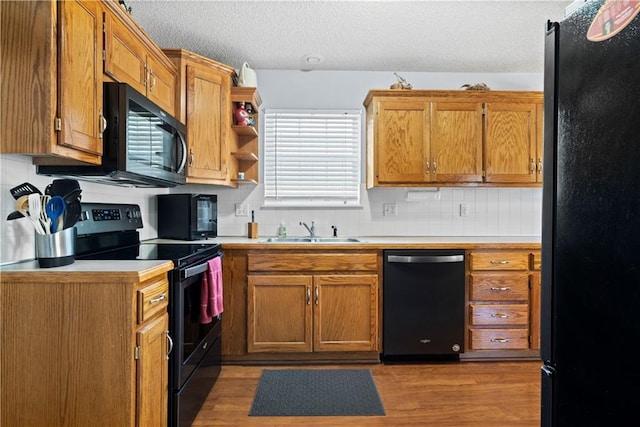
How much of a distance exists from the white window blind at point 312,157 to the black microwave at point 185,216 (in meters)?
0.57

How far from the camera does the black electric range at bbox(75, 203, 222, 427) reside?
1.74 meters

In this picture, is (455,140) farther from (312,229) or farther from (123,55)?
(123,55)

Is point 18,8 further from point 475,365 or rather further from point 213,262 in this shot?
point 475,365

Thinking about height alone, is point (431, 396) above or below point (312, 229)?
below

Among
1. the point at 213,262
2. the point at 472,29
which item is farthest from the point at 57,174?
the point at 472,29

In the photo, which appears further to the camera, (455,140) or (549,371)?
(455,140)

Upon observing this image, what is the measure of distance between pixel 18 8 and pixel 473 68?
3.12 m

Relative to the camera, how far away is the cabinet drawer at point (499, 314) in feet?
8.77

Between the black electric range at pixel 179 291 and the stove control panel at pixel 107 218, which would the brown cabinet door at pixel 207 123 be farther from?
the black electric range at pixel 179 291

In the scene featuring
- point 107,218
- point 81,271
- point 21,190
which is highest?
point 21,190

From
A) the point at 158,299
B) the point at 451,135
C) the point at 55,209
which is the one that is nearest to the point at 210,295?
the point at 158,299

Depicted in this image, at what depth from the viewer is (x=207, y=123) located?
9.00ft

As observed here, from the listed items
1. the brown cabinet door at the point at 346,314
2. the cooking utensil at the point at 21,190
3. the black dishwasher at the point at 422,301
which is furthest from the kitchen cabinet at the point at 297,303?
the cooking utensil at the point at 21,190

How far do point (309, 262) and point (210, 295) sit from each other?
0.75 meters
